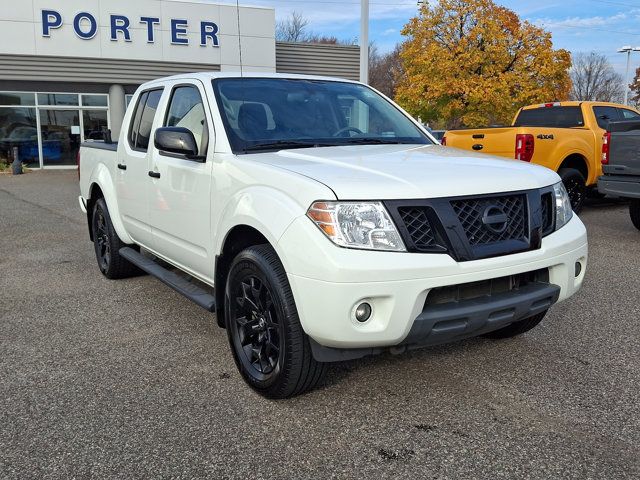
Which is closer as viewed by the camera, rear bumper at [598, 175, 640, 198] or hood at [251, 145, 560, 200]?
hood at [251, 145, 560, 200]

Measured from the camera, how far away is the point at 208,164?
3.67m

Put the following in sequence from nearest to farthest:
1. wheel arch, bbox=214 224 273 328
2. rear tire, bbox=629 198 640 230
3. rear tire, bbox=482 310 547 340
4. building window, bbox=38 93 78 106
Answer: wheel arch, bbox=214 224 273 328 < rear tire, bbox=482 310 547 340 < rear tire, bbox=629 198 640 230 < building window, bbox=38 93 78 106

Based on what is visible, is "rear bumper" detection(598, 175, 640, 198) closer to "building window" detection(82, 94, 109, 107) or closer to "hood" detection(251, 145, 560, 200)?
"hood" detection(251, 145, 560, 200)

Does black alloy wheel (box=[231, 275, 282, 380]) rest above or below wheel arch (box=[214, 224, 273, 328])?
below

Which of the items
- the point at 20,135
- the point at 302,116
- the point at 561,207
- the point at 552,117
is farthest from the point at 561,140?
the point at 20,135

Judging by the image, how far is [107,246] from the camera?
5879mm

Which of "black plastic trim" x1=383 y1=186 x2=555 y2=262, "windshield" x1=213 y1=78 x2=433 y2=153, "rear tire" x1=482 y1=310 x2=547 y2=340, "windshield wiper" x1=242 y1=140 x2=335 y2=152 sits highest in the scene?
"windshield" x1=213 y1=78 x2=433 y2=153

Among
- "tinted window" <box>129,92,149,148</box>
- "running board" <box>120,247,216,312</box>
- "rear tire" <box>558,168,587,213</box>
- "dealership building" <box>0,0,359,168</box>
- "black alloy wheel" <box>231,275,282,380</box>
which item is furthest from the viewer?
"dealership building" <box>0,0,359,168</box>

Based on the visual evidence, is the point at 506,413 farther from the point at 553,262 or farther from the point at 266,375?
the point at 266,375

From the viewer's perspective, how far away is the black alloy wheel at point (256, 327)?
309cm

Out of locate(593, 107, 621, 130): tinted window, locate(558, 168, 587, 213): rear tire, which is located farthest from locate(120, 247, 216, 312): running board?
locate(593, 107, 621, 130): tinted window

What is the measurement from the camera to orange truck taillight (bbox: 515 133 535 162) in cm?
870

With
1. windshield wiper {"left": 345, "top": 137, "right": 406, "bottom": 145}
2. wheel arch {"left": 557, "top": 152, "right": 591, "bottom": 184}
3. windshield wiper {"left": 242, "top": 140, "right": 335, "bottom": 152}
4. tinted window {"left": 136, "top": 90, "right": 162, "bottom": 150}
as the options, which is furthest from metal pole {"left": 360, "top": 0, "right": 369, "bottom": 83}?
windshield wiper {"left": 242, "top": 140, "right": 335, "bottom": 152}

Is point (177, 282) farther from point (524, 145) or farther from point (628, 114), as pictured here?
point (628, 114)
